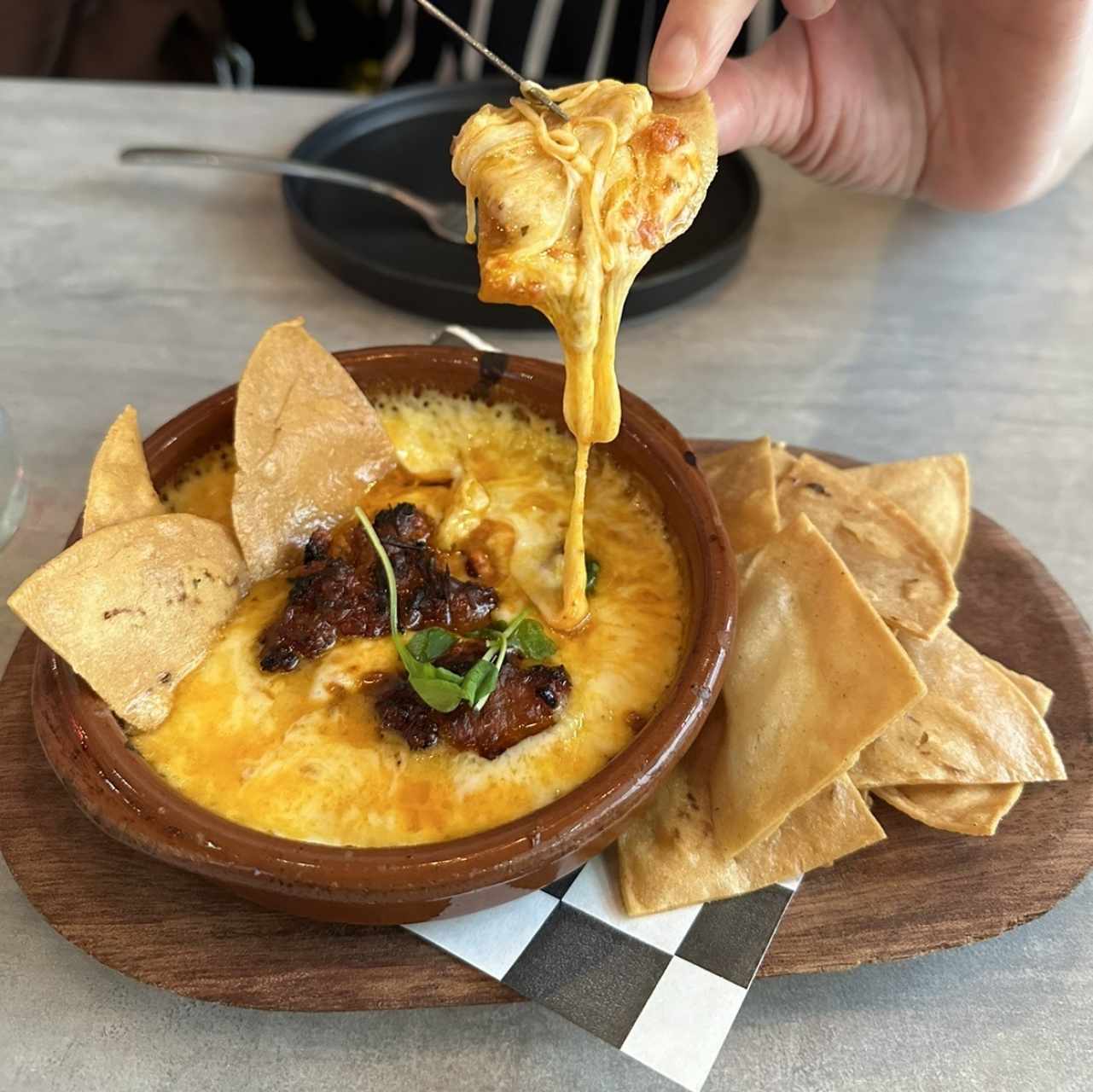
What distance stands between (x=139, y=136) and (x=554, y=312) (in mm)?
2377

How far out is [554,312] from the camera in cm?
135

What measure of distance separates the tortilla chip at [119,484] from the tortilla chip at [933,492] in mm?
1160

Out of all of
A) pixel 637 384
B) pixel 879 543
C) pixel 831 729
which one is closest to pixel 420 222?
pixel 637 384

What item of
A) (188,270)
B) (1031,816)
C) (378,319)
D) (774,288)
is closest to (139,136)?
(188,270)

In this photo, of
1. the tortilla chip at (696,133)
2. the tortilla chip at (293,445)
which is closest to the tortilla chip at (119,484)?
the tortilla chip at (293,445)

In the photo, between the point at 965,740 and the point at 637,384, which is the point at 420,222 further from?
the point at 965,740

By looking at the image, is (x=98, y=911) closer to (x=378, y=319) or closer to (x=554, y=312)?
(x=554, y=312)

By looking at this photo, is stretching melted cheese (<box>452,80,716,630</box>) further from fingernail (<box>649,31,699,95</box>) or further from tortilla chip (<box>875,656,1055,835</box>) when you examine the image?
tortilla chip (<box>875,656,1055,835</box>)

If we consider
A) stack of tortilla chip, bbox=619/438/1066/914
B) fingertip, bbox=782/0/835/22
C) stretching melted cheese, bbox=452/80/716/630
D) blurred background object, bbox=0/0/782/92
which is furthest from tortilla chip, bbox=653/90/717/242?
blurred background object, bbox=0/0/782/92

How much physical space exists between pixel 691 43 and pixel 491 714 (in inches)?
39.3

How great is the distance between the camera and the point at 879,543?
5.62 feet

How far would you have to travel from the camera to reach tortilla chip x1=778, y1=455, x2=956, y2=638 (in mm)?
1592

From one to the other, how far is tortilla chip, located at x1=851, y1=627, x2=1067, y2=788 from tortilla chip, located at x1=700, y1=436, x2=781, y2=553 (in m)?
0.34

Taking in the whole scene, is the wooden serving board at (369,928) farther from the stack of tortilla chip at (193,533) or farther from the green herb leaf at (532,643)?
the green herb leaf at (532,643)
